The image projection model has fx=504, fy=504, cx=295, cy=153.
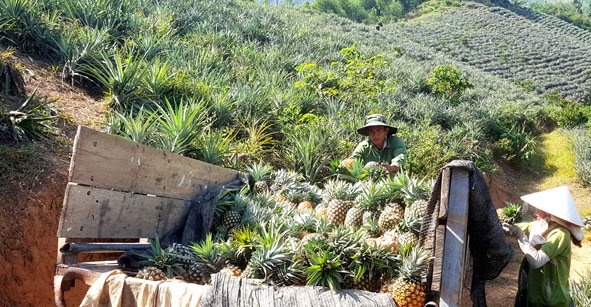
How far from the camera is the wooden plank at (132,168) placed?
11.0ft

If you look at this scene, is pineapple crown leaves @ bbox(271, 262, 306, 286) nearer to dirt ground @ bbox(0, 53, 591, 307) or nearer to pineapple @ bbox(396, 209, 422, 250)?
pineapple @ bbox(396, 209, 422, 250)

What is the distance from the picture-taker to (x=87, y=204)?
3449 mm

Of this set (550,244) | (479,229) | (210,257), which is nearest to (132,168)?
(210,257)

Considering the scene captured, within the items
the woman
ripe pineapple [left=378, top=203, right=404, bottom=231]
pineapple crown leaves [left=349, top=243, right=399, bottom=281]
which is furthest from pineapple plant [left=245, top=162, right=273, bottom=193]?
the woman

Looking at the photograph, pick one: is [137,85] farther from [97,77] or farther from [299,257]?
[299,257]

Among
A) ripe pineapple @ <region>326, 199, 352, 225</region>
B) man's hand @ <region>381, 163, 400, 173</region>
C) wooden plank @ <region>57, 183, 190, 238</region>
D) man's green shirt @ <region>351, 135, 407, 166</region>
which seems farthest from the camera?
man's green shirt @ <region>351, 135, 407, 166</region>


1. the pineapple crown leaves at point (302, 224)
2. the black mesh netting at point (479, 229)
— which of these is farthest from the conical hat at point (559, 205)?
the pineapple crown leaves at point (302, 224)

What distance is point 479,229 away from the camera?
3137 mm

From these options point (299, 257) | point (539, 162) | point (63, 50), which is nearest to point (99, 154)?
point (299, 257)

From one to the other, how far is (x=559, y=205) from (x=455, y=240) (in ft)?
3.61

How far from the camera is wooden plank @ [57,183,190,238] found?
335 centimetres

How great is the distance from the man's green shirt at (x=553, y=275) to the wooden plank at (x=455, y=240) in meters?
1.00

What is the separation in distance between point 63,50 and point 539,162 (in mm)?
11612

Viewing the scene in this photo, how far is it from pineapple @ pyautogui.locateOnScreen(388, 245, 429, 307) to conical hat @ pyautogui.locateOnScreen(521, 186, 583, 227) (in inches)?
40.9
